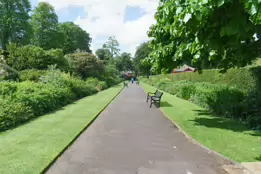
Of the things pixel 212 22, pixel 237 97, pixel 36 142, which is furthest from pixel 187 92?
pixel 36 142

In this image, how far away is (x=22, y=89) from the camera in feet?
35.7

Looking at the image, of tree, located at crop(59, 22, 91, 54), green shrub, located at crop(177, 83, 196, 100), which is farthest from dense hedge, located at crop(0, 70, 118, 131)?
tree, located at crop(59, 22, 91, 54)

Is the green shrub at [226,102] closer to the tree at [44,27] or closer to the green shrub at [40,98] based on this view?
the green shrub at [40,98]

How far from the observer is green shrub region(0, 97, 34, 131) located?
24.8ft

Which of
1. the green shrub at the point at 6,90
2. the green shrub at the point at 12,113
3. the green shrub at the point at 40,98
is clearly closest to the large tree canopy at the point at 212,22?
the green shrub at the point at 12,113

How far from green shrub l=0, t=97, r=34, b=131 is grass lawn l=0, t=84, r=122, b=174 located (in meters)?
0.39

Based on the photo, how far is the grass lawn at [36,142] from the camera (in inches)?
176

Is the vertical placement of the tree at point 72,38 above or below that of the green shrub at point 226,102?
above

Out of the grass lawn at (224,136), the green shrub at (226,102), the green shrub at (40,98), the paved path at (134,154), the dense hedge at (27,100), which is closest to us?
the paved path at (134,154)

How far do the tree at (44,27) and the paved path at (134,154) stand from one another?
43.3m

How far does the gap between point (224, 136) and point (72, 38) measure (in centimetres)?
6418

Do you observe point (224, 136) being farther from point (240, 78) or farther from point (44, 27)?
point (44, 27)

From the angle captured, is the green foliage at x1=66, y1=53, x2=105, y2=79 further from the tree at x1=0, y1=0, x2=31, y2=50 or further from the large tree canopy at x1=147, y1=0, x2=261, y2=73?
the large tree canopy at x1=147, y1=0, x2=261, y2=73

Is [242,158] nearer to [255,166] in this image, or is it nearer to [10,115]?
[255,166]
